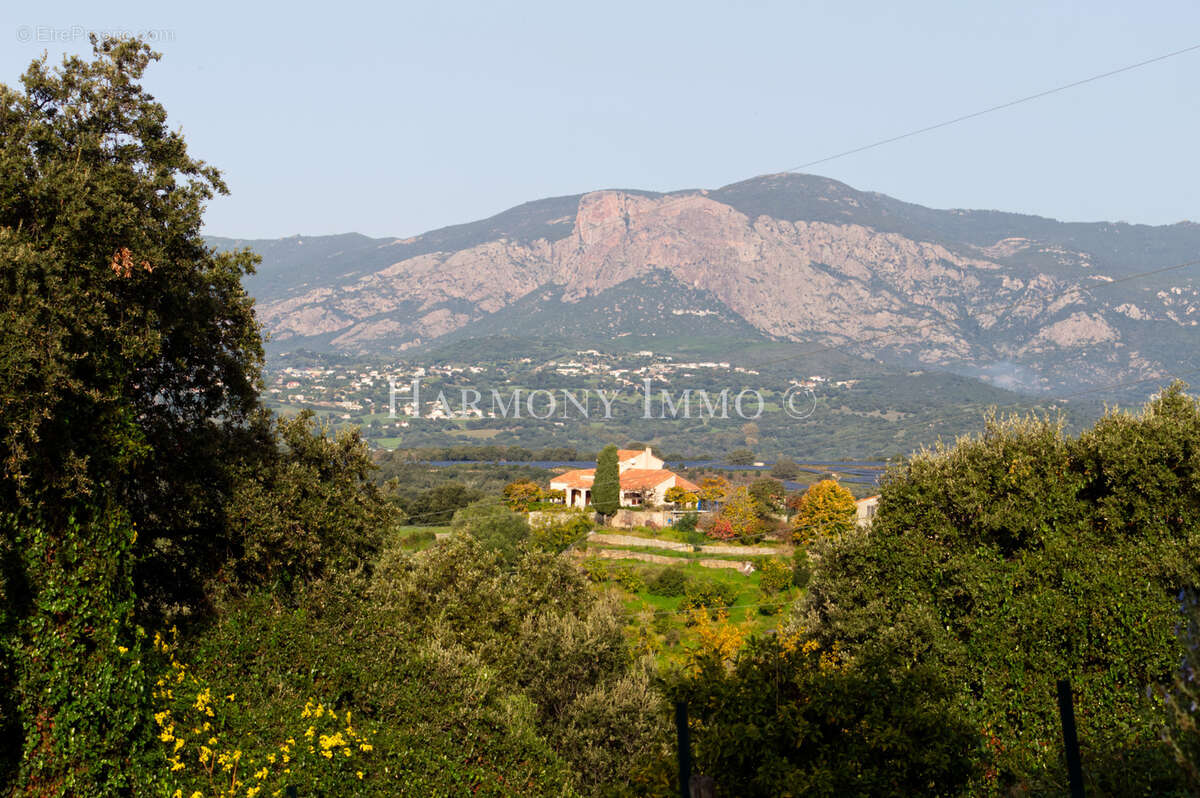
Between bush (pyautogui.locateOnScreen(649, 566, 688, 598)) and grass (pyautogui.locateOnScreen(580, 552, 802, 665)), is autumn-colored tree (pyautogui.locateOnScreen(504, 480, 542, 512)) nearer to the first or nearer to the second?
grass (pyautogui.locateOnScreen(580, 552, 802, 665))

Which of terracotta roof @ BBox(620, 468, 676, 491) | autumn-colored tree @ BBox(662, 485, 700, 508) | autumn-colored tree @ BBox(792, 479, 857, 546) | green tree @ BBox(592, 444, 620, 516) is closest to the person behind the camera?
autumn-colored tree @ BBox(792, 479, 857, 546)

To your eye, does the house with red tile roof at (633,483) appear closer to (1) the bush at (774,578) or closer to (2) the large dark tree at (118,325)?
(1) the bush at (774,578)

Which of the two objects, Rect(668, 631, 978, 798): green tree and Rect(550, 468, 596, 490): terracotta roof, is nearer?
Rect(668, 631, 978, 798): green tree

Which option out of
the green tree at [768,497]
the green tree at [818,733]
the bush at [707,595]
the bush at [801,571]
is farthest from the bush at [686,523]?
the green tree at [818,733]

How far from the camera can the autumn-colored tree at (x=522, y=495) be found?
85.1m

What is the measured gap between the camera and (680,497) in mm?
85562

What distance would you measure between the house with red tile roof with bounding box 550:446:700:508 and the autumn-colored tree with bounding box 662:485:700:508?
140 centimetres

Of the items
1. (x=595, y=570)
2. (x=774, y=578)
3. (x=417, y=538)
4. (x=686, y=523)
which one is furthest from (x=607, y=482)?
(x=774, y=578)

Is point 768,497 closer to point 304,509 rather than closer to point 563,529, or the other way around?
point 563,529

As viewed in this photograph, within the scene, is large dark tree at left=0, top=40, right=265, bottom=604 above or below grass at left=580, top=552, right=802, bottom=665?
above

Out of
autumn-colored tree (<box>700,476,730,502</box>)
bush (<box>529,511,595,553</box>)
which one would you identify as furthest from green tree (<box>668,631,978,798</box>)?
autumn-colored tree (<box>700,476,730,502</box>)

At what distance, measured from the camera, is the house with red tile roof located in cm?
9038

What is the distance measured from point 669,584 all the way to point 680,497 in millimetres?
35935

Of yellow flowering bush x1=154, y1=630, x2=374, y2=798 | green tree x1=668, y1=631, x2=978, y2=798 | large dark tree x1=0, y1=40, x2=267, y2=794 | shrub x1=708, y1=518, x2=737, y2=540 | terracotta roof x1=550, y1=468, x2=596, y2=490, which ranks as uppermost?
large dark tree x1=0, y1=40, x2=267, y2=794
